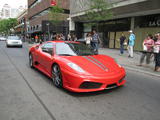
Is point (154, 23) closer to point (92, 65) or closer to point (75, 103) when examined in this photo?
point (92, 65)

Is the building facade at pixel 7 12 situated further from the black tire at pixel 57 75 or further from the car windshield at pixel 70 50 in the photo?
the black tire at pixel 57 75

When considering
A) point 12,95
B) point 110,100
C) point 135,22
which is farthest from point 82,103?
point 135,22

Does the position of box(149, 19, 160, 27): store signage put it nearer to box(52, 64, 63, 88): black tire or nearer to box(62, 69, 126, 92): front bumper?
box(62, 69, 126, 92): front bumper

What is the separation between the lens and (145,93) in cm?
398

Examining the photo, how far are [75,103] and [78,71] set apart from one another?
756 millimetres

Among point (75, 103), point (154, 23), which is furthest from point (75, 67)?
point (154, 23)

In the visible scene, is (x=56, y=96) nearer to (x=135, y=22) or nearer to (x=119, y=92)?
(x=119, y=92)

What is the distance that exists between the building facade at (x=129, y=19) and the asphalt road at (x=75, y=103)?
342 inches

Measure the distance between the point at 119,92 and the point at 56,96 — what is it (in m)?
1.65

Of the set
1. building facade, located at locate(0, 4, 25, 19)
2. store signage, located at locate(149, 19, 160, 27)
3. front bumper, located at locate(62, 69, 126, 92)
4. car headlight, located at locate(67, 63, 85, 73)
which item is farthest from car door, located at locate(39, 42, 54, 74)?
building facade, located at locate(0, 4, 25, 19)

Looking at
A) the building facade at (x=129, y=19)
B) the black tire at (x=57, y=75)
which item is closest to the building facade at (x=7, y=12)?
the building facade at (x=129, y=19)

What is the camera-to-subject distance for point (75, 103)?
327 centimetres

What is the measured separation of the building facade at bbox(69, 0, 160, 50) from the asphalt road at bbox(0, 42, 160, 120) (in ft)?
28.5

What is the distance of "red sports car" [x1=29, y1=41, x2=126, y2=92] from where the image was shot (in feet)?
11.5
